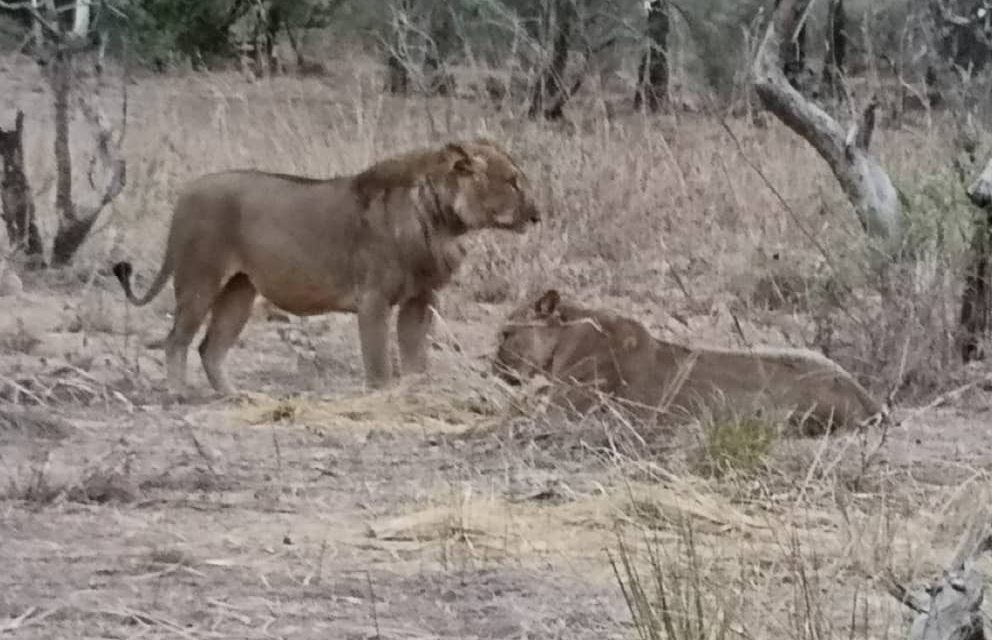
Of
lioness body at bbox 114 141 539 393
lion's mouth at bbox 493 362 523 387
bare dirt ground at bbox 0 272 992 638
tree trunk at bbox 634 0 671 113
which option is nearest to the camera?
bare dirt ground at bbox 0 272 992 638

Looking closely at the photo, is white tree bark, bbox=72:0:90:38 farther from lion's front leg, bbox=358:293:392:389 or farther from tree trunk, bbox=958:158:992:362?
tree trunk, bbox=958:158:992:362

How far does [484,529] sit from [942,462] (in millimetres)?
1669

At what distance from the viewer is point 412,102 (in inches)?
607

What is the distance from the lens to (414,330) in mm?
8156

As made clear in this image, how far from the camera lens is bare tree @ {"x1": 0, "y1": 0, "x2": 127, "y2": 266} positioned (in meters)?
10.4

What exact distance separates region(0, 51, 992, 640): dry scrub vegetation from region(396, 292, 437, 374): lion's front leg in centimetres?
18

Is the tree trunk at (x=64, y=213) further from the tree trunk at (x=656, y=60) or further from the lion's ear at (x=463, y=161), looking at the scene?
the tree trunk at (x=656, y=60)

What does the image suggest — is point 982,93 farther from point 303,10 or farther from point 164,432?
point 303,10

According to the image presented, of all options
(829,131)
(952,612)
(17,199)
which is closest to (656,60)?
(17,199)

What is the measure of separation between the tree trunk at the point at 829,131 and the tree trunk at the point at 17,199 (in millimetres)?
3900

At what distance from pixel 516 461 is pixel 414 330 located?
2.05 m

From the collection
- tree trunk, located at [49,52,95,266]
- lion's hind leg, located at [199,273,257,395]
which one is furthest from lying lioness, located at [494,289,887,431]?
tree trunk, located at [49,52,95,266]

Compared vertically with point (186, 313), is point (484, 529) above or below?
above

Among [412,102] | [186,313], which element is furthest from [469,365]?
[412,102]
